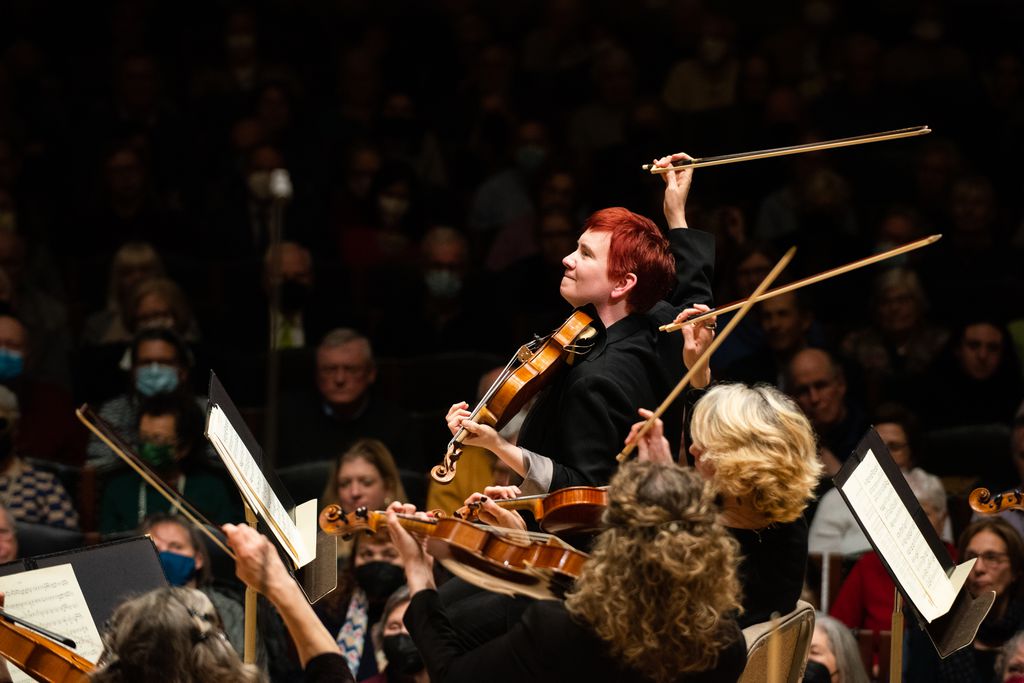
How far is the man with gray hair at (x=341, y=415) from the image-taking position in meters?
5.38

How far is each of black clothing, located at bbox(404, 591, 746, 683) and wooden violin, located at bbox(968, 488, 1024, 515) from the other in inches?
32.6

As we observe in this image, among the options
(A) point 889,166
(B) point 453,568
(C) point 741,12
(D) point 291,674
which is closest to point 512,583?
(B) point 453,568

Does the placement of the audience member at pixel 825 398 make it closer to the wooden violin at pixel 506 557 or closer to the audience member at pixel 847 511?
the audience member at pixel 847 511

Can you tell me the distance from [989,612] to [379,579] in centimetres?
166

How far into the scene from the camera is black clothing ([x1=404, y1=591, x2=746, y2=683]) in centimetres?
236

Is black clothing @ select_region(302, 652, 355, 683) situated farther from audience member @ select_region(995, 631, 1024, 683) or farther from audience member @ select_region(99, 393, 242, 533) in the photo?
audience member @ select_region(99, 393, 242, 533)

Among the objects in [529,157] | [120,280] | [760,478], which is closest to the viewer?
[760,478]

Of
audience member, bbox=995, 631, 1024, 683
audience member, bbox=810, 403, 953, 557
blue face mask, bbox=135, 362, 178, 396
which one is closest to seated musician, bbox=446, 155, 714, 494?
audience member, bbox=995, 631, 1024, 683

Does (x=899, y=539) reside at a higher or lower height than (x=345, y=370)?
lower

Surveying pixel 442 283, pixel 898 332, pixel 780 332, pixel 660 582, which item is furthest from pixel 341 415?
pixel 660 582

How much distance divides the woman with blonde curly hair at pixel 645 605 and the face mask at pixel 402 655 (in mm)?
1340

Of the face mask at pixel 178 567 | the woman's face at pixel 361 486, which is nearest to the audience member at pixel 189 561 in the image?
the face mask at pixel 178 567

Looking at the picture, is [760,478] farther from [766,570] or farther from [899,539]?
[899,539]

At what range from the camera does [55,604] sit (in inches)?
114
